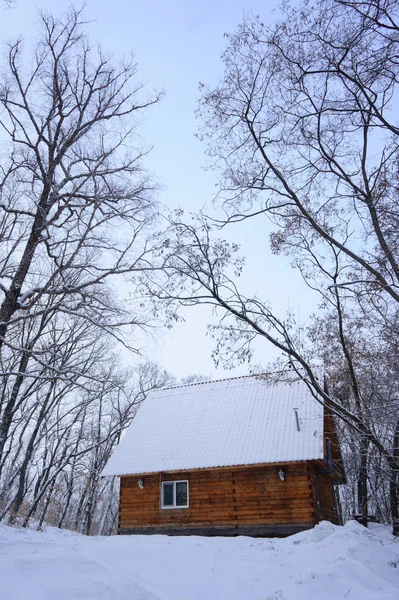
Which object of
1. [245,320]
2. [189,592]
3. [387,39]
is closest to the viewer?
[189,592]

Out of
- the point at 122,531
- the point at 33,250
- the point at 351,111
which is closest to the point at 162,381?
the point at 122,531

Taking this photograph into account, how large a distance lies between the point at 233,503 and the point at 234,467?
1.38m

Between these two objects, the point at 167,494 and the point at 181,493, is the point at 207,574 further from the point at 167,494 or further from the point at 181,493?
the point at 167,494

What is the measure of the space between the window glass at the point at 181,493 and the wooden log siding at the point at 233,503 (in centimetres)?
24

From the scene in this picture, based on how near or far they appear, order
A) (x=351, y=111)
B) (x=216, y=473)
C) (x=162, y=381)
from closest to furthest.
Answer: (x=351, y=111) → (x=216, y=473) → (x=162, y=381)

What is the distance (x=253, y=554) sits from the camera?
937 centimetres

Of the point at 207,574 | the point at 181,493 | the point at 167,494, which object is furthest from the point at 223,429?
the point at 207,574

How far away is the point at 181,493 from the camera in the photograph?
58.1 feet

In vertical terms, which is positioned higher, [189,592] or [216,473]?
[216,473]

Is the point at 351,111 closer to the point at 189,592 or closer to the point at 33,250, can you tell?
the point at 33,250

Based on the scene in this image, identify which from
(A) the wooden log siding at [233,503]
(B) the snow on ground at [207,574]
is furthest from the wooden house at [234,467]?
(B) the snow on ground at [207,574]

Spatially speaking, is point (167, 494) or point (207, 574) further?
point (167, 494)

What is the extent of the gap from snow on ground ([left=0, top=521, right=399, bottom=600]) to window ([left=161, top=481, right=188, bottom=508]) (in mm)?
8303

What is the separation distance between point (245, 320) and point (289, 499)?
8697 millimetres
